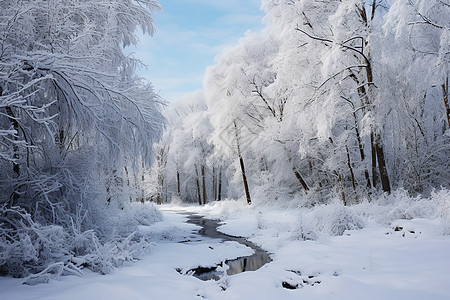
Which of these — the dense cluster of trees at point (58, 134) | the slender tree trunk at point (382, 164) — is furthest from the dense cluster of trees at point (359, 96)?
the dense cluster of trees at point (58, 134)

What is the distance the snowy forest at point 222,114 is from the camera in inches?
200

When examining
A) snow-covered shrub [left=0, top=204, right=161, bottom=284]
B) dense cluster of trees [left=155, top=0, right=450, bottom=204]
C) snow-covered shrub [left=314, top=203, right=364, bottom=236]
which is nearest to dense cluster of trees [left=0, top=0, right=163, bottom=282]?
snow-covered shrub [left=0, top=204, right=161, bottom=284]

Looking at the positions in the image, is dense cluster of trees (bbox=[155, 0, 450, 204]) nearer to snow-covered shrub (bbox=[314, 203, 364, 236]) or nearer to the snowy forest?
the snowy forest

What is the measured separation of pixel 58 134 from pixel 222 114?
15.2 metres

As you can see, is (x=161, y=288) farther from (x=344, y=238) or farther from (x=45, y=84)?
(x=344, y=238)

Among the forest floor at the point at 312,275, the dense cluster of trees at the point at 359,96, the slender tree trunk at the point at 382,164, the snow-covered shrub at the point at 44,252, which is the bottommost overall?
the forest floor at the point at 312,275

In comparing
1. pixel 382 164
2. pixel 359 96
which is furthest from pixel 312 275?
pixel 359 96

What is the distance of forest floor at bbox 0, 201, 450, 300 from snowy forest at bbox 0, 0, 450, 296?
0.50m

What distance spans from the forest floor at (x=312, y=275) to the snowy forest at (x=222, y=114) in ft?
1.65

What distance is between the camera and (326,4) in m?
11.7

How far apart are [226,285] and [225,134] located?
17277 mm

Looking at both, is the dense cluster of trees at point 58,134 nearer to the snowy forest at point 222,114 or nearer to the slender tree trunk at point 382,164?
the snowy forest at point 222,114

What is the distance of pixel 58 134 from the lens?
6.46 metres

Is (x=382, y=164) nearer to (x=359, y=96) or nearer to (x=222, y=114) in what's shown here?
(x=359, y=96)
